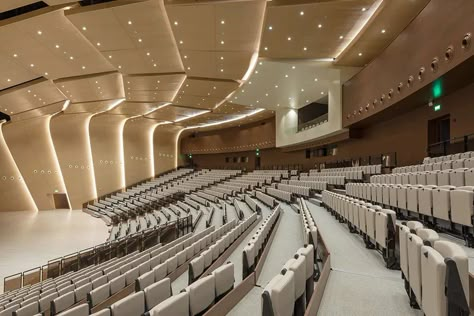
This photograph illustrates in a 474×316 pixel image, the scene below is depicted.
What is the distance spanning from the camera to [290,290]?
148 cm

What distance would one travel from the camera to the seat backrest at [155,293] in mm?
2162

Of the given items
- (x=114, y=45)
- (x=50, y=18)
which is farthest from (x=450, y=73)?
(x=50, y=18)

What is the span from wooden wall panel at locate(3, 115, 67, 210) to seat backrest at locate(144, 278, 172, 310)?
14.9m

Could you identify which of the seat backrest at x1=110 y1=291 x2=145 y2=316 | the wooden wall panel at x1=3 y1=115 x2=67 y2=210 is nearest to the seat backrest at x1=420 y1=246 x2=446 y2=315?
the seat backrest at x1=110 y1=291 x2=145 y2=316

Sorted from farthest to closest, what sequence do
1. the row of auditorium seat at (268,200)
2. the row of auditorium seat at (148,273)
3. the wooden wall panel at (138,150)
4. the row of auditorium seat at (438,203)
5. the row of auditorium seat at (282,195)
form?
the wooden wall panel at (138,150)
the row of auditorium seat at (282,195)
the row of auditorium seat at (268,200)
the row of auditorium seat at (148,273)
the row of auditorium seat at (438,203)

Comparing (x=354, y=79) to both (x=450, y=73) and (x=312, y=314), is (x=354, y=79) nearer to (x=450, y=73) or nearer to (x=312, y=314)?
(x=450, y=73)

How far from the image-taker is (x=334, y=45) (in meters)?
8.27

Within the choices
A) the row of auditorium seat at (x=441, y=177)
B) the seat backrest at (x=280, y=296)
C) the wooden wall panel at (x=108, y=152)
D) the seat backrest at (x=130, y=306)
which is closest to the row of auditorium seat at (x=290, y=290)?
the seat backrest at (x=280, y=296)

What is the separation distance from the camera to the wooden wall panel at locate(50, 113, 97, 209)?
16.0 meters

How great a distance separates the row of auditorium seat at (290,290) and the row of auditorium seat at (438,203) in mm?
1289

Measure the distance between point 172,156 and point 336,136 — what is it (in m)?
13.7

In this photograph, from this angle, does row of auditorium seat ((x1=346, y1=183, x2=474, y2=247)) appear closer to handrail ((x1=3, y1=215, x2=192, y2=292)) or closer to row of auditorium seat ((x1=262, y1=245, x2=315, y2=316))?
row of auditorium seat ((x1=262, y1=245, x2=315, y2=316))

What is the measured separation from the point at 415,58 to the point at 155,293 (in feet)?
21.8

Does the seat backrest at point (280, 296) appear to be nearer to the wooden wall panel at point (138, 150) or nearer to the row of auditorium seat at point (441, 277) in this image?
the row of auditorium seat at point (441, 277)
